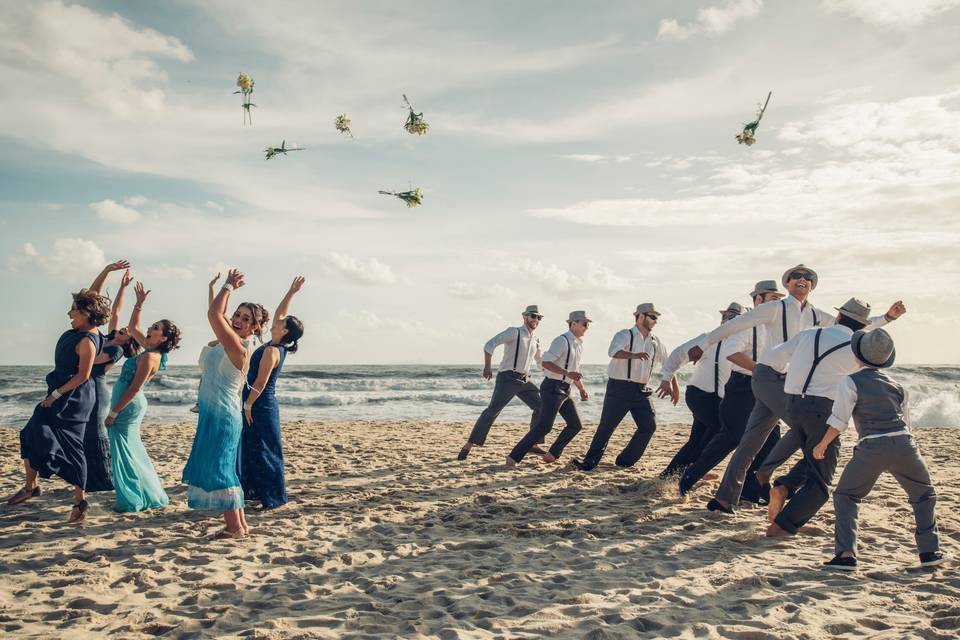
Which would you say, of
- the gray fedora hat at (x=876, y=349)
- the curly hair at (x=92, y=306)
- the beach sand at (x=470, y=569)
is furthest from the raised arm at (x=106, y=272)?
the gray fedora hat at (x=876, y=349)

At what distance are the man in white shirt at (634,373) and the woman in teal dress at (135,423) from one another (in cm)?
479

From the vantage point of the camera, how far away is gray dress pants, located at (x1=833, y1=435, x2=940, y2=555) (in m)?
4.67

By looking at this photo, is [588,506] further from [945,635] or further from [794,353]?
[945,635]

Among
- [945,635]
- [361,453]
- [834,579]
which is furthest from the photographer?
[361,453]

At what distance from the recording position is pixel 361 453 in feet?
34.5

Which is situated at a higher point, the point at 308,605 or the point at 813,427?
the point at 813,427

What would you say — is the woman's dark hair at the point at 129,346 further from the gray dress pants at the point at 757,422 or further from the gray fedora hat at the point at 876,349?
the gray fedora hat at the point at 876,349

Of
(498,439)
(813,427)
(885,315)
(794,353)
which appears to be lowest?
(498,439)

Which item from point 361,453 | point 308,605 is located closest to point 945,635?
point 308,605

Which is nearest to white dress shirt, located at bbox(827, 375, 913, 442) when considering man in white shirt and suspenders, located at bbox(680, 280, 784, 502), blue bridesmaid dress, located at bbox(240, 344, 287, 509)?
man in white shirt and suspenders, located at bbox(680, 280, 784, 502)

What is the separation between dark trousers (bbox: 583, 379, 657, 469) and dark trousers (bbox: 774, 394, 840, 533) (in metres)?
2.62

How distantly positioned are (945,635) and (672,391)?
4.15 metres

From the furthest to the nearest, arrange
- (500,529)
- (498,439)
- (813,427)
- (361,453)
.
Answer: (498,439) → (361,453) → (500,529) → (813,427)

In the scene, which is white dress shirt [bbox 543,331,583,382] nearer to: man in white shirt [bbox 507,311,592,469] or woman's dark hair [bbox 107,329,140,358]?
man in white shirt [bbox 507,311,592,469]
